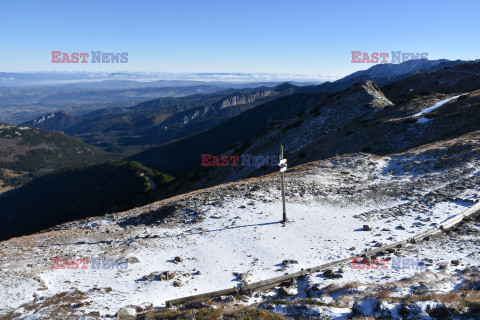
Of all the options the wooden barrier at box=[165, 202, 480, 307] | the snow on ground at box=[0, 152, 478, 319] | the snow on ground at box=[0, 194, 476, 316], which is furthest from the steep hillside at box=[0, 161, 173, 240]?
the wooden barrier at box=[165, 202, 480, 307]

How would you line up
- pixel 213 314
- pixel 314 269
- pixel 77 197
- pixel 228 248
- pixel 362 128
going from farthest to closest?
pixel 77 197 < pixel 362 128 < pixel 228 248 < pixel 314 269 < pixel 213 314

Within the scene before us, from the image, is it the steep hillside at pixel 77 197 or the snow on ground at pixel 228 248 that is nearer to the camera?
the snow on ground at pixel 228 248

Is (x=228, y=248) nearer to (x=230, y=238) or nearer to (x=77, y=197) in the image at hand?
(x=230, y=238)

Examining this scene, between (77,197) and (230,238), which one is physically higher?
(230,238)

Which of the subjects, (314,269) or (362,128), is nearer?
(314,269)

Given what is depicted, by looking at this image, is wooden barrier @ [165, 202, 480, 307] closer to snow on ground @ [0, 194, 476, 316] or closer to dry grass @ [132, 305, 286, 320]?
snow on ground @ [0, 194, 476, 316]

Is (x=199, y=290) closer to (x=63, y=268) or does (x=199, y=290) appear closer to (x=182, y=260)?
(x=182, y=260)

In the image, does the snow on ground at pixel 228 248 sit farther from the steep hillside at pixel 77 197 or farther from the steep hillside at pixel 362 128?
the steep hillside at pixel 77 197

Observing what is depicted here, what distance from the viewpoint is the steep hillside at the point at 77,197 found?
12675 cm

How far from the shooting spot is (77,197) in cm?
15875
